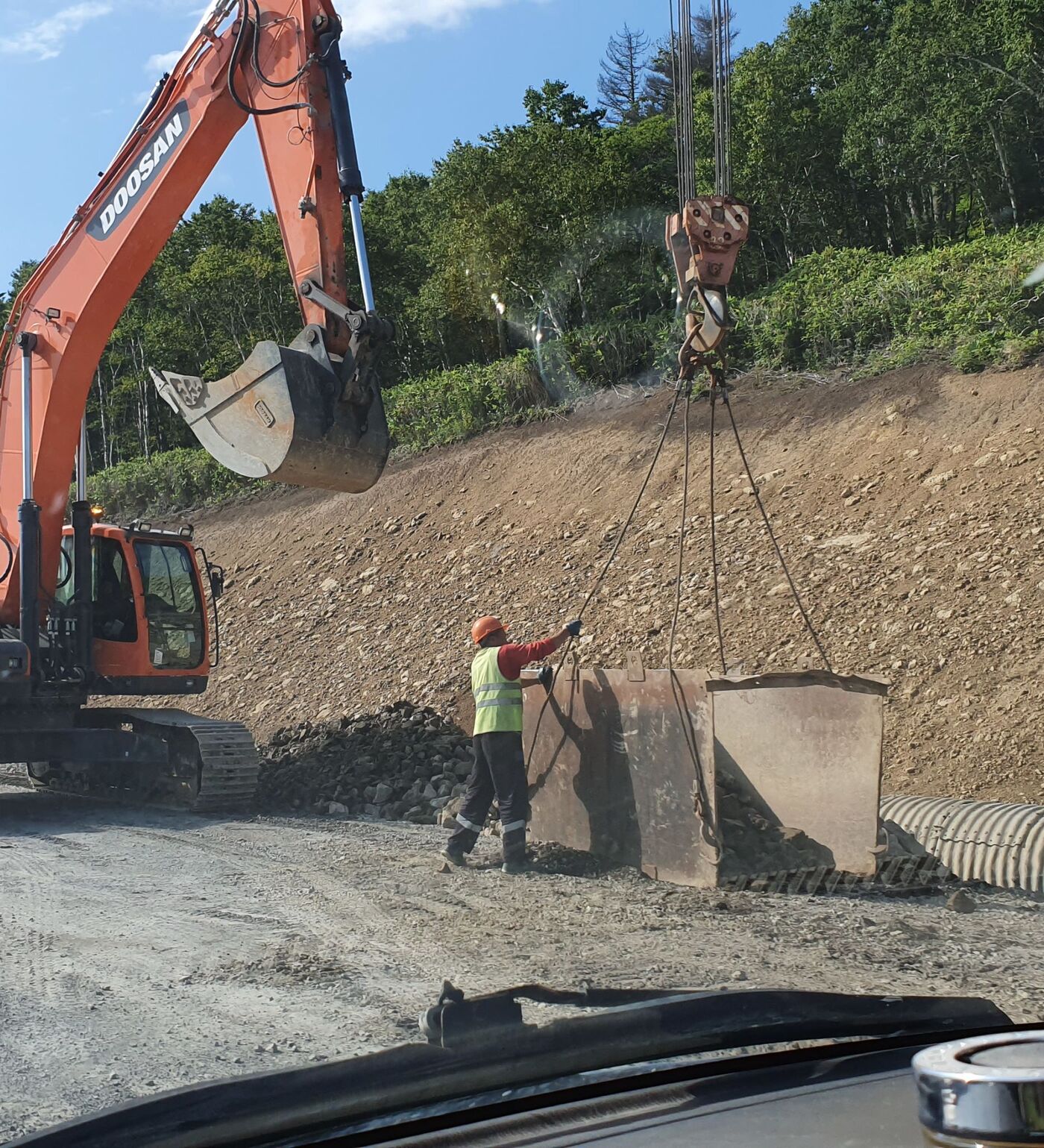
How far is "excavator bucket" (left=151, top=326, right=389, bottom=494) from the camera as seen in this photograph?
29.8 feet

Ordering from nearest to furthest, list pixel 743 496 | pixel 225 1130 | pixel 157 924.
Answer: pixel 225 1130, pixel 157 924, pixel 743 496

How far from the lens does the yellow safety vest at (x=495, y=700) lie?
8500 millimetres

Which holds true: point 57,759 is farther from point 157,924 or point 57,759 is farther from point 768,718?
point 768,718

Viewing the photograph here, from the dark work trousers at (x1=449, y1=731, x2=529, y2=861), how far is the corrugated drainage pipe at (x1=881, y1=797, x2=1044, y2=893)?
2.42 metres

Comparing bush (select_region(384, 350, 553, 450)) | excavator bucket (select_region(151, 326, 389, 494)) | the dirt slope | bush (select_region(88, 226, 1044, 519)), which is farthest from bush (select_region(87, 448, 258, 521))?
excavator bucket (select_region(151, 326, 389, 494))

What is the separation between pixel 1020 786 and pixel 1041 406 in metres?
6.06

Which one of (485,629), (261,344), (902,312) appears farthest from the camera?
(902,312)

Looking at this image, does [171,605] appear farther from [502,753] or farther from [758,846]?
[758,846]

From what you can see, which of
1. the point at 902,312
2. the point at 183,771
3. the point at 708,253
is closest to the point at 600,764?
the point at 708,253

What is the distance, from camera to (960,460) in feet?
46.9

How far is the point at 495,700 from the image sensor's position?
8.55 meters

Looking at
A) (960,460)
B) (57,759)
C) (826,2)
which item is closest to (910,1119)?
(57,759)

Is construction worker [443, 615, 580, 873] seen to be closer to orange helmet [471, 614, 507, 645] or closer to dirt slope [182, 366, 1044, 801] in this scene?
orange helmet [471, 614, 507, 645]

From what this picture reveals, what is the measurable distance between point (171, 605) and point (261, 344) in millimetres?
3994
